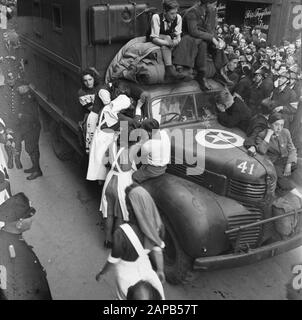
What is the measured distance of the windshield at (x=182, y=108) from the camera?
479 cm

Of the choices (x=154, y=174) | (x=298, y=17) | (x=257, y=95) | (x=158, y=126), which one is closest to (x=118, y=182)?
(x=154, y=174)

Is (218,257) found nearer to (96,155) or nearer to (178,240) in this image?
(178,240)

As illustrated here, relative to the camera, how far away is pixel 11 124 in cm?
595

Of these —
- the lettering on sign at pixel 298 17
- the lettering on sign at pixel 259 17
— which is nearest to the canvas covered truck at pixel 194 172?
the lettering on sign at pixel 298 17

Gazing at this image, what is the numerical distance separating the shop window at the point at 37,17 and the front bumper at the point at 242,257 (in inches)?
185

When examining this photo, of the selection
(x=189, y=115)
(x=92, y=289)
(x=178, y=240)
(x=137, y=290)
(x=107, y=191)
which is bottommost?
(x=92, y=289)

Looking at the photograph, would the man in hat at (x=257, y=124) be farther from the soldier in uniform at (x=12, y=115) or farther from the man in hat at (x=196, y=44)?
the soldier in uniform at (x=12, y=115)

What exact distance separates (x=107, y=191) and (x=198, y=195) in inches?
38.5

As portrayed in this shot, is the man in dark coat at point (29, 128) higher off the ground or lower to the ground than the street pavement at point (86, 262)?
higher

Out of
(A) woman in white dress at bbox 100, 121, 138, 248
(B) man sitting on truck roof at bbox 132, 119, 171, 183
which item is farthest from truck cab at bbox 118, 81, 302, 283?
(A) woman in white dress at bbox 100, 121, 138, 248

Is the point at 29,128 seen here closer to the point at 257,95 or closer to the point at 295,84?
the point at 257,95

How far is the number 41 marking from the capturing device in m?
4.20
